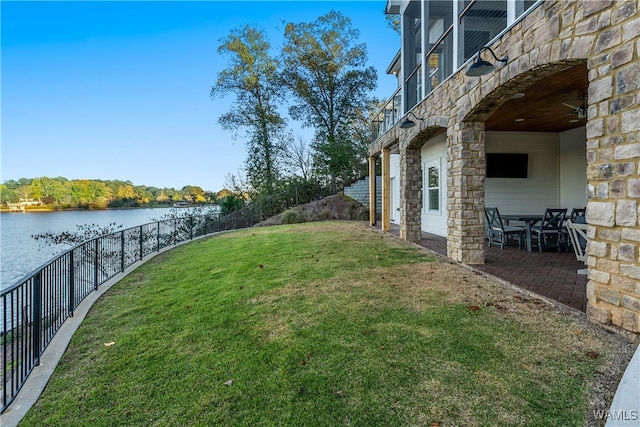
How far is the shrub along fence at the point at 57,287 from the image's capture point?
2702 mm

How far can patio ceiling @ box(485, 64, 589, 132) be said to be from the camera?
4.77 metres

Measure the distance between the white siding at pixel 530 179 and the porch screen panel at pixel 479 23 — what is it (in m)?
3.79

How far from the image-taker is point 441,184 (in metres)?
9.73

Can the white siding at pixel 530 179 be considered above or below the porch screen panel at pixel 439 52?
below

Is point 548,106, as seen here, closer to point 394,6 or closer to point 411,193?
point 411,193

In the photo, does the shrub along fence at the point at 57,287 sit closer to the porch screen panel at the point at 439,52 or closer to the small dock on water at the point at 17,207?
the porch screen panel at the point at 439,52

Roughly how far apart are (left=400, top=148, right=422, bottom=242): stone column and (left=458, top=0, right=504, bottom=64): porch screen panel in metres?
3.05

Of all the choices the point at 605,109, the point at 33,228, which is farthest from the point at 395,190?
the point at 33,228

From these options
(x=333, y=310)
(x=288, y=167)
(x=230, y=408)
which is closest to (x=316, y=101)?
(x=288, y=167)

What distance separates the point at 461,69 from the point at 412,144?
2.80 metres

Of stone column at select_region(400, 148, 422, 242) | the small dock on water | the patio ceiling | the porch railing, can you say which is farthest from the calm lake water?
the patio ceiling

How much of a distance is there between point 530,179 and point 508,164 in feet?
2.51

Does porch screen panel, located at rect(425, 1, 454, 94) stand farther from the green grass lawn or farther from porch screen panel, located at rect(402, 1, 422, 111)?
→ the green grass lawn

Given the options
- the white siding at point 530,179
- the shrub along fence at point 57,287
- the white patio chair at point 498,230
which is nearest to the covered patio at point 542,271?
the white patio chair at point 498,230
